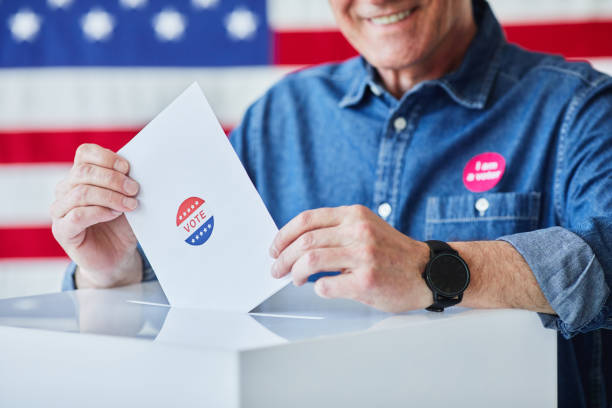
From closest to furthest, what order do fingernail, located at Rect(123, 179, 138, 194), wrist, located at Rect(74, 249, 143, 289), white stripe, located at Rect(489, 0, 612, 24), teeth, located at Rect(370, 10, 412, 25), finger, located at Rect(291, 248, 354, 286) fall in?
finger, located at Rect(291, 248, 354, 286), fingernail, located at Rect(123, 179, 138, 194), wrist, located at Rect(74, 249, 143, 289), teeth, located at Rect(370, 10, 412, 25), white stripe, located at Rect(489, 0, 612, 24)

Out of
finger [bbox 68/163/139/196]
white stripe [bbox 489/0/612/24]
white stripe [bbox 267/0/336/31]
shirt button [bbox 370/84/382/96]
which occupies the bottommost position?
finger [bbox 68/163/139/196]

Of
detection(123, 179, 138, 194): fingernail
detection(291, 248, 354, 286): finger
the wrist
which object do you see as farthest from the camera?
the wrist

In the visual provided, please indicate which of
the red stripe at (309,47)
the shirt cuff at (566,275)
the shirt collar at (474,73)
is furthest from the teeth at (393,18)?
the red stripe at (309,47)

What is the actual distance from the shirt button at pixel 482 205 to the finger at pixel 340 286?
1.85ft

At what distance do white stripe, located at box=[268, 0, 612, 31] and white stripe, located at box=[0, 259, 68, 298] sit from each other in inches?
42.7

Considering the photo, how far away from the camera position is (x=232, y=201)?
2.94 ft

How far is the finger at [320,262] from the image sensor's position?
0.83 meters

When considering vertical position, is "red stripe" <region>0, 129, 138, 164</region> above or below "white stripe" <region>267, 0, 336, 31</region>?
below

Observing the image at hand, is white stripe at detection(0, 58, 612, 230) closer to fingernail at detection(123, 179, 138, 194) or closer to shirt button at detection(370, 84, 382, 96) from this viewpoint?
shirt button at detection(370, 84, 382, 96)

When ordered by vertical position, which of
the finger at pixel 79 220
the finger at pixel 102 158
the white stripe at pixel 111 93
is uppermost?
the white stripe at pixel 111 93

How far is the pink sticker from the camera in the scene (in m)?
1.33

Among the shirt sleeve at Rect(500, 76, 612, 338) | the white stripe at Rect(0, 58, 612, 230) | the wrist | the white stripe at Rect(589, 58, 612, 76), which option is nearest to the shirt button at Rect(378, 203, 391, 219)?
the shirt sleeve at Rect(500, 76, 612, 338)

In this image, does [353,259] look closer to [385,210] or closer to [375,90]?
[385,210]

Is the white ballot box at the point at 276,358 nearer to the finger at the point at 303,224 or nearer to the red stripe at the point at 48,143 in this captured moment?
the finger at the point at 303,224
